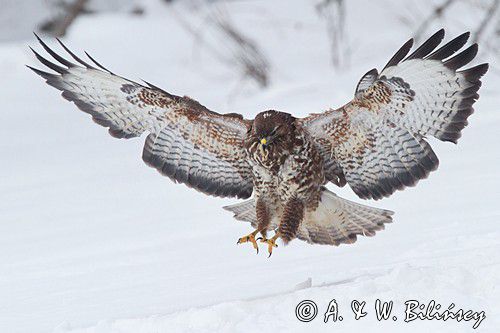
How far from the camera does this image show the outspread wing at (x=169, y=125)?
18.8ft

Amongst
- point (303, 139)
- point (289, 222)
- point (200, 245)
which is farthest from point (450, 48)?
point (200, 245)

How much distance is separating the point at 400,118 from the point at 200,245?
1823mm

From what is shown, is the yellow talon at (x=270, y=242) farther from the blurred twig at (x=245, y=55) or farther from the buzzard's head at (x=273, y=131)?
the blurred twig at (x=245, y=55)

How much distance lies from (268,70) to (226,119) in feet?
23.0

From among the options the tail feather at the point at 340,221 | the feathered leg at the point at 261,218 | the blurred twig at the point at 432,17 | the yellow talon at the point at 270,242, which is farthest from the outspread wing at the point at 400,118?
the blurred twig at the point at 432,17

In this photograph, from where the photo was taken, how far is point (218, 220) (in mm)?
7207

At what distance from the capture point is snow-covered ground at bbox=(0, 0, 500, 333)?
4.56 metres

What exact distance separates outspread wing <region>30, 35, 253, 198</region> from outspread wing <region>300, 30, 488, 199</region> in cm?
52

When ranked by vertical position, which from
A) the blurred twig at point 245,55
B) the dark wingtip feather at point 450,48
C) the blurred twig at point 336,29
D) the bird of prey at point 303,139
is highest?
the blurred twig at point 336,29

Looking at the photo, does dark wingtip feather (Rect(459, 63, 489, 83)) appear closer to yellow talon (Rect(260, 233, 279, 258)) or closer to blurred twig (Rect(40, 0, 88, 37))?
yellow talon (Rect(260, 233, 279, 258))

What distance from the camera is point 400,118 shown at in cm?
527

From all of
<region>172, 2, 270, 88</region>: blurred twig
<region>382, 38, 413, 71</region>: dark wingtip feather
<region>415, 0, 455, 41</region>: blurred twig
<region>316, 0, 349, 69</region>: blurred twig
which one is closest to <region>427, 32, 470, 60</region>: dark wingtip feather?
<region>382, 38, 413, 71</region>: dark wingtip feather

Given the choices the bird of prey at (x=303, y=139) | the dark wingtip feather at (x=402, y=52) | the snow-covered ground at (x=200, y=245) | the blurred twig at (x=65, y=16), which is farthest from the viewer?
the blurred twig at (x=65, y=16)

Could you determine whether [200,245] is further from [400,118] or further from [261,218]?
[400,118]
